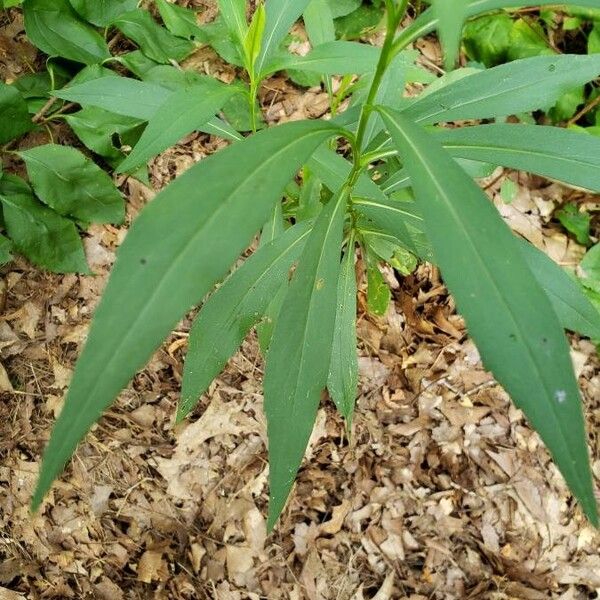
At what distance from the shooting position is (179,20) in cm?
231

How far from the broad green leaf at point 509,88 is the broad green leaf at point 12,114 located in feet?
4.56

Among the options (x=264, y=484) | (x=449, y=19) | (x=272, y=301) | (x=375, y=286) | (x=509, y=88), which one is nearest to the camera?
(x=449, y=19)

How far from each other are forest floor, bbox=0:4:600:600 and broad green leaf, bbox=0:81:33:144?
1.31 feet

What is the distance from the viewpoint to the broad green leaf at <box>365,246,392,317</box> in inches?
74.9

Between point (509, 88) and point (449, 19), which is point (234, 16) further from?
point (449, 19)

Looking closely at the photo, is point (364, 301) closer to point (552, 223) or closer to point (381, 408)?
point (381, 408)

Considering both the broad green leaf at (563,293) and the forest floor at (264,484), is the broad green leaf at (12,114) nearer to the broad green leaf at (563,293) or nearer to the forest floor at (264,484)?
the forest floor at (264,484)

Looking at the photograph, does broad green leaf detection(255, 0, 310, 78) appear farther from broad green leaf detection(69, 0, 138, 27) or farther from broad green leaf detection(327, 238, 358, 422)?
broad green leaf detection(69, 0, 138, 27)

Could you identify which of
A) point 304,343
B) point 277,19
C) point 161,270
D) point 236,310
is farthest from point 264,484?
point 161,270

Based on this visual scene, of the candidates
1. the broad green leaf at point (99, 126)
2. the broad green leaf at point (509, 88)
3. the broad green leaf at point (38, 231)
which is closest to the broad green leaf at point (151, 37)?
the broad green leaf at point (99, 126)

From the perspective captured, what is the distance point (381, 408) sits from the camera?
232cm

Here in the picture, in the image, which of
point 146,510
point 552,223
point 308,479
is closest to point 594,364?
point 552,223

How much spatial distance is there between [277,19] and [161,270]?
3.35 ft

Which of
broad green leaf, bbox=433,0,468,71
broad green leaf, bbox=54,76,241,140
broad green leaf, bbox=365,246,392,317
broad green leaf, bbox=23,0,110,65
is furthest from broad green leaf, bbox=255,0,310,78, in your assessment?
broad green leaf, bbox=23,0,110,65
